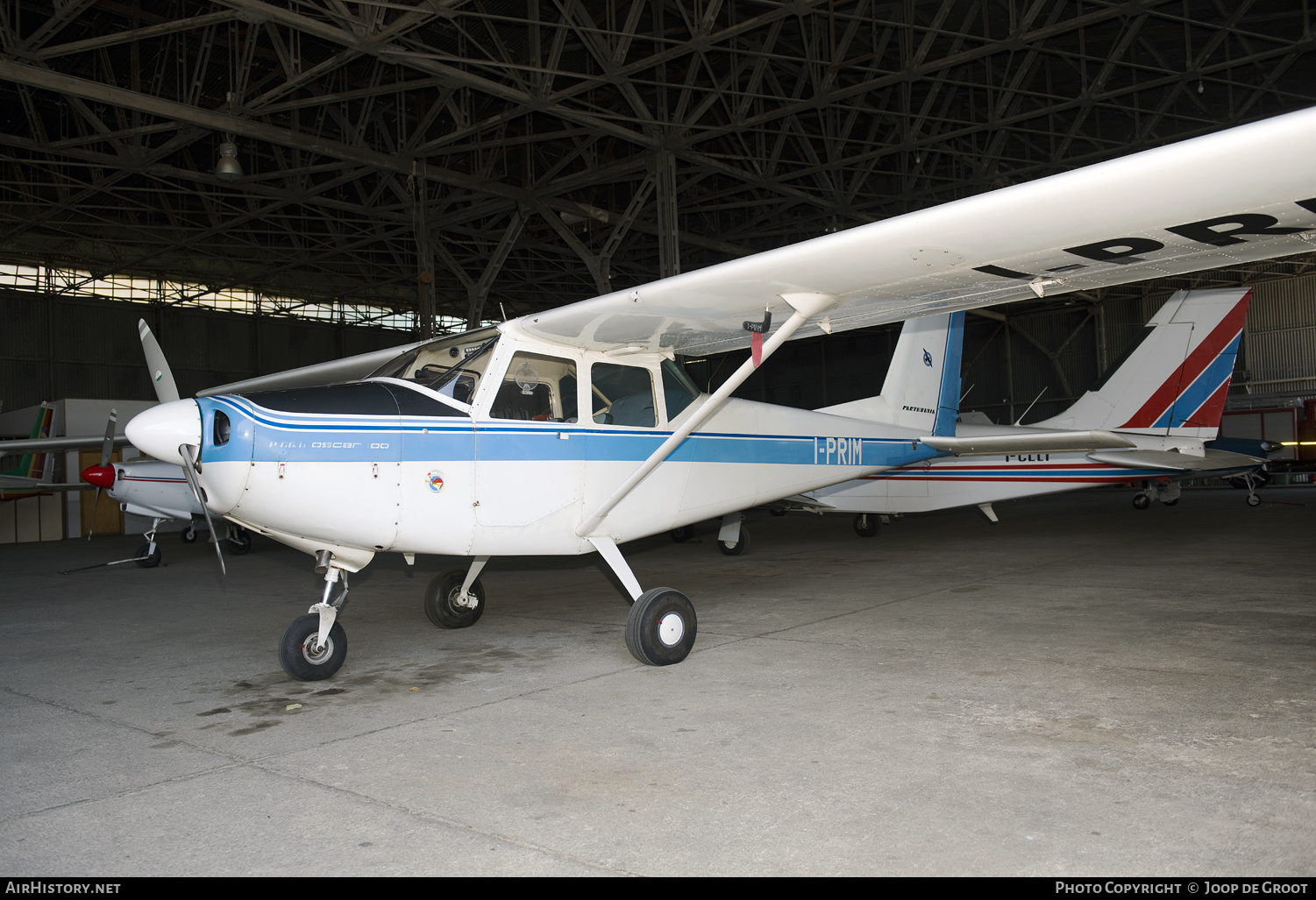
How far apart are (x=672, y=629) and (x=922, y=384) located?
21.1 ft

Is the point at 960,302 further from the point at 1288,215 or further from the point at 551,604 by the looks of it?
the point at 551,604

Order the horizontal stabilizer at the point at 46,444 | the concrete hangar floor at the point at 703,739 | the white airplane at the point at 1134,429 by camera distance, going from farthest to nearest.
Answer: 1. the horizontal stabilizer at the point at 46,444
2. the white airplane at the point at 1134,429
3. the concrete hangar floor at the point at 703,739

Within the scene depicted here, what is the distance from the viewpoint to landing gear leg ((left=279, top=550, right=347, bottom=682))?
4.97m

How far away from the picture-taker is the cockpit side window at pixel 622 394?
20.2 ft

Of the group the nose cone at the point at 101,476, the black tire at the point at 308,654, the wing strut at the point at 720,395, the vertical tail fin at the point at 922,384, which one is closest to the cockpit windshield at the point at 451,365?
the wing strut at the point at 720,395

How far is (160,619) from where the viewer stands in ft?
25.2

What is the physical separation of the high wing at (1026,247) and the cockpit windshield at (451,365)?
37 cm

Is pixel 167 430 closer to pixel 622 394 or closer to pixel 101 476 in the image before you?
pixel 622 394

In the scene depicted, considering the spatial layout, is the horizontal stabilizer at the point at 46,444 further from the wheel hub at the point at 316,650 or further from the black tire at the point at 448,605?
the wheel hub at the point at 316,650

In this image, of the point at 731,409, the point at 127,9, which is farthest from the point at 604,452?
the point at 127,9

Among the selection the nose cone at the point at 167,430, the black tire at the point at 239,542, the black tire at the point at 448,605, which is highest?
the nose cone at the point at 167,430

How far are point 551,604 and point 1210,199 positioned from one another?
5902 mm

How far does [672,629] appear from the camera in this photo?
210 inches

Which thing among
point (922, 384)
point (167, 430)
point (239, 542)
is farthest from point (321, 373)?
point (239, 542)
